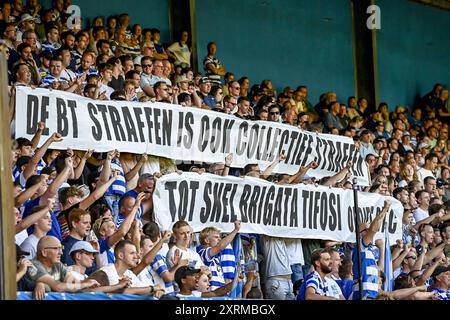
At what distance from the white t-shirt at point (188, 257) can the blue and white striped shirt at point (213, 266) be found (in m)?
0.26

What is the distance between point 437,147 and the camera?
60.2ft

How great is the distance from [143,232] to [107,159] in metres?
0.81

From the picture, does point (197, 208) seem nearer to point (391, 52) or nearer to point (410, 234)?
point (410, 234)

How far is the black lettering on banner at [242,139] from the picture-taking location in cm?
1206

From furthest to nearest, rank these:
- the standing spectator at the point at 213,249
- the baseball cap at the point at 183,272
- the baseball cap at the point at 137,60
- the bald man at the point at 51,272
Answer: the baseball cap at the point at 137,60, the standing spectator at the point at 213,249, the baseball cap at the point at 183,272, the bald man at the point at 51,272

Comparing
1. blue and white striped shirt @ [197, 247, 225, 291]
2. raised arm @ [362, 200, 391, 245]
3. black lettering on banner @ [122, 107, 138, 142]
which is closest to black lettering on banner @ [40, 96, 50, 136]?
black lettering on banner @ [122, 107, 138, 142]

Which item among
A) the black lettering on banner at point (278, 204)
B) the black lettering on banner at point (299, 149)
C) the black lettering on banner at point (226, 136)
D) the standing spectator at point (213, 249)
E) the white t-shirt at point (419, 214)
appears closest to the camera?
the standing spectator at point (213, 249)

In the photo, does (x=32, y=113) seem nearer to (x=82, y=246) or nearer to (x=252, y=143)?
(x=82, y=246)

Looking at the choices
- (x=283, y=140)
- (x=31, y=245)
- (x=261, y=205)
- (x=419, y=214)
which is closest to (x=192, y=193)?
(x=261, y=205)

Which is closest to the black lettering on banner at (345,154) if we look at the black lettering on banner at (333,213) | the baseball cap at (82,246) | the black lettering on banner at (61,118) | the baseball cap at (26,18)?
the black lettering on banner at (333,213)

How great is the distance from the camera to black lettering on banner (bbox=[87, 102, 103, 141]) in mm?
10664

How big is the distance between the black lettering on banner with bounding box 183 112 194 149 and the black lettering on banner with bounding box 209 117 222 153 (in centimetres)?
28

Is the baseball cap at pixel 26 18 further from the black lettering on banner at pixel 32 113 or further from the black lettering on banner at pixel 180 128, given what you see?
the black lettering on banner at pixel 32 113

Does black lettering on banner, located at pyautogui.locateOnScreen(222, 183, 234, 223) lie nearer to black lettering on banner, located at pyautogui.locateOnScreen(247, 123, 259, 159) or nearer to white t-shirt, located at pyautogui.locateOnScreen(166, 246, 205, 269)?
black lettering on banner, located at pyautogui.locateOnScreen(247, 123, 259, 159)
